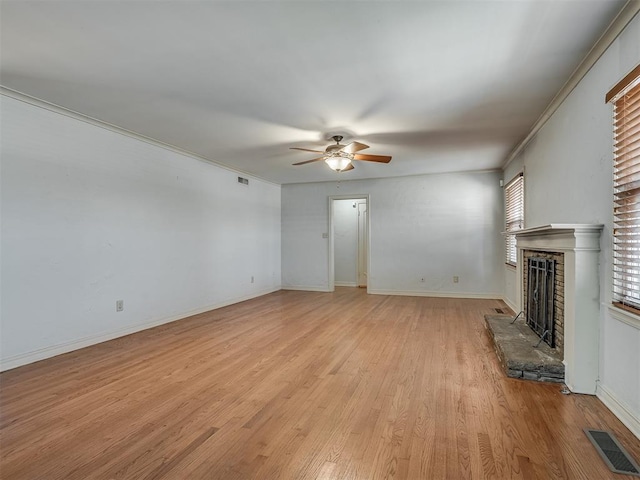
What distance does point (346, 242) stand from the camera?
8281 mm

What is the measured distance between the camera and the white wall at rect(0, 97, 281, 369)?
2.98 m

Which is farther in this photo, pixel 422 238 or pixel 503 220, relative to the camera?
pixel 422 238

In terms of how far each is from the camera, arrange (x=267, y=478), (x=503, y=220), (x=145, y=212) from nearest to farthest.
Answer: (x=267, y=478)
(x=145, y=212)
(x=503, y=220)

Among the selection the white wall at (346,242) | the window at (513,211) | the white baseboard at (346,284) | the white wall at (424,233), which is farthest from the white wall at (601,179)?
the white baseboard at (346,284)

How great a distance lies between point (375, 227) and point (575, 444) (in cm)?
532

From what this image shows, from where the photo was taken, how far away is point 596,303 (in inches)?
91.5

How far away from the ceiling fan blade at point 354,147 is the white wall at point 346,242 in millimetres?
4199

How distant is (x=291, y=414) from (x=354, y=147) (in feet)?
9.11

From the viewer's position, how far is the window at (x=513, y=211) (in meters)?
4.85

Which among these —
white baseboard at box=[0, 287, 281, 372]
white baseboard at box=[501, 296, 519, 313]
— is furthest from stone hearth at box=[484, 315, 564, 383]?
white baseboard at box=[0, 287, 281, 372]

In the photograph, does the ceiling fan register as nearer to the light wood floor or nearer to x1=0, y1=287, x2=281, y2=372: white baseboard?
the light wood floor

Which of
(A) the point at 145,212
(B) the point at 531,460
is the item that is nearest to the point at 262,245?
(A) the point at 145,212

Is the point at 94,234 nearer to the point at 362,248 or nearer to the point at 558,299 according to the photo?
the point at 558,299

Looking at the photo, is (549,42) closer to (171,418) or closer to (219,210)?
(171,418)
